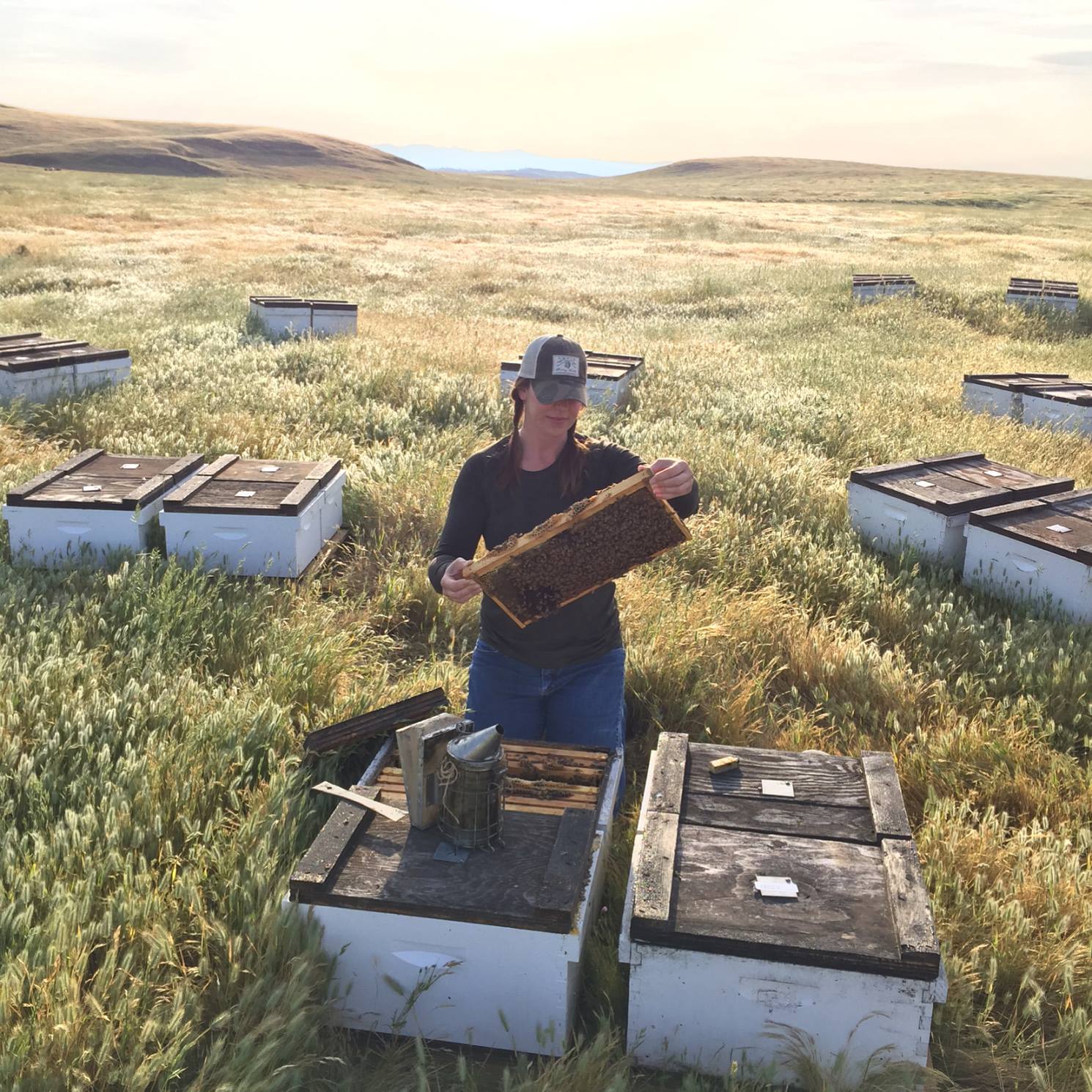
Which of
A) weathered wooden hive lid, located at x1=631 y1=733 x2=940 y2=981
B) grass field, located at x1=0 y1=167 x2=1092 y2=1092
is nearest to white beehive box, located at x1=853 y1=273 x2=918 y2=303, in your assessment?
grass field, located at x1=0 y1=167 x2=1092 y2=1092

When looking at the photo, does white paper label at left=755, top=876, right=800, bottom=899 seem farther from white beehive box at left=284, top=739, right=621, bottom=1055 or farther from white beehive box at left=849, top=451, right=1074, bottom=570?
white beehive box at left=849, top=451, right=1074, bottom=570

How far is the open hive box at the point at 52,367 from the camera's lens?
10891 millimetres

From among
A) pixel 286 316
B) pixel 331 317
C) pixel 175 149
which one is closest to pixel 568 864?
pixel 331 317

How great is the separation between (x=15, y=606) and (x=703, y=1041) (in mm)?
5055

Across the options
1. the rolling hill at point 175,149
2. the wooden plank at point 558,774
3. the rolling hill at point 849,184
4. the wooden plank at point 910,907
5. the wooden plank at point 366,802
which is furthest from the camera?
the rolling hill at point 175,149

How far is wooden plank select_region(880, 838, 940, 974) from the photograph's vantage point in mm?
2871

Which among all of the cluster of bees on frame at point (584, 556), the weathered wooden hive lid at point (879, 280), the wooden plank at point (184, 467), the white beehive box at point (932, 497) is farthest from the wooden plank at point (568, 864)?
the weathered wooden hive lid at point (879, 280)

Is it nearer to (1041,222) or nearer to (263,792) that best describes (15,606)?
(263,792)

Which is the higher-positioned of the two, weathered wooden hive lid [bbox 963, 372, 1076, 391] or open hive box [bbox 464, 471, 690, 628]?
weathered wooden hive lid [bbox 963, 372, 1076, 391]

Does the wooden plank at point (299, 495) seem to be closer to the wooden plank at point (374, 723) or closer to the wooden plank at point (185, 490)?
the wooden plank at point (185, 490)

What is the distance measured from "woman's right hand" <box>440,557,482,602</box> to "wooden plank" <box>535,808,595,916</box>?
1.13 m

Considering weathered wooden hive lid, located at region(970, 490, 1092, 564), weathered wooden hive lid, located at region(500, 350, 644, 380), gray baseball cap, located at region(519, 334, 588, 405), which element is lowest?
weathered wooden hive lid, located at region(970, 490, 1092, 564)

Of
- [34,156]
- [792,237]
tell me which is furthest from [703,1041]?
[34,156]

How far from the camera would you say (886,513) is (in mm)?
7949
